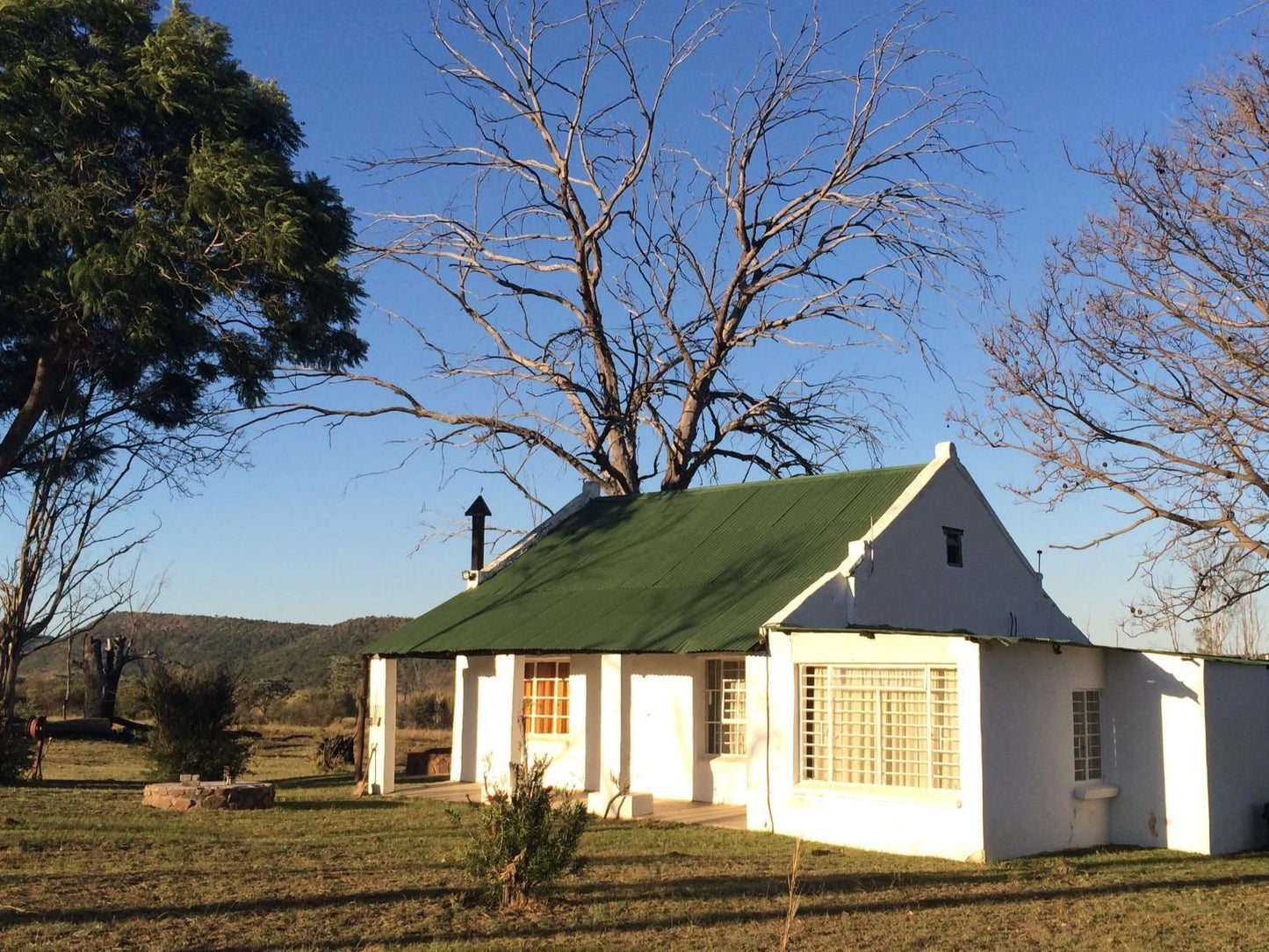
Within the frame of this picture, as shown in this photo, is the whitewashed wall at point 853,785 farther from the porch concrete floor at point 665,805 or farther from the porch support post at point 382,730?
the porch support post at point 382,730

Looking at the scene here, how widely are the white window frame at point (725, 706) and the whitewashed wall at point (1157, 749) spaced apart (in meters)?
5.41

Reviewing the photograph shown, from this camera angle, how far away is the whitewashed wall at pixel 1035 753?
45.1 feet

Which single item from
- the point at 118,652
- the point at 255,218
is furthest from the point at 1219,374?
the point at 118,652

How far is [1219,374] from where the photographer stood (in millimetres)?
17219

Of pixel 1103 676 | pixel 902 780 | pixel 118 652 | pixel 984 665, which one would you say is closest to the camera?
pixel 984 665

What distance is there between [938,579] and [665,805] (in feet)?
17.7

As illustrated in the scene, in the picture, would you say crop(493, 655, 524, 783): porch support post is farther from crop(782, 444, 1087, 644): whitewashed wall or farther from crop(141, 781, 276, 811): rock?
crop(782, 444, 1087, 644): whitewashed wall

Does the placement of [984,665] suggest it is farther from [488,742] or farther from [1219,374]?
[488,742]

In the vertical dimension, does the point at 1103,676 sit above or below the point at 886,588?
below

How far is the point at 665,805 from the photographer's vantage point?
18672 mm

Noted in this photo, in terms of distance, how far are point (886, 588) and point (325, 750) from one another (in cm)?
1514

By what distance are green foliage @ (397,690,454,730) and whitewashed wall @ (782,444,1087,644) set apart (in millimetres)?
27491

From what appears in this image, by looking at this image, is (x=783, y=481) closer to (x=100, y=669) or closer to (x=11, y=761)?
(x=11, y=761)

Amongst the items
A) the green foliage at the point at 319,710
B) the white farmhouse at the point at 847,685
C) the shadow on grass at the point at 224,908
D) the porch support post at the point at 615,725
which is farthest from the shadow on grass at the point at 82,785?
the green foliage at the point at 319,710
